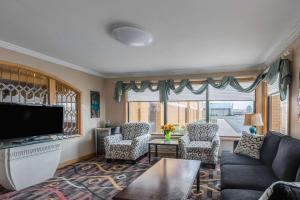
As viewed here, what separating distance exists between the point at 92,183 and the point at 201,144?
2444 millimetres

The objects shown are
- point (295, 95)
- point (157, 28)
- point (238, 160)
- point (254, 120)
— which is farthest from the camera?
point (254, 120)

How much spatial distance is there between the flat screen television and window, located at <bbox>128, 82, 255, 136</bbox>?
8.51ft

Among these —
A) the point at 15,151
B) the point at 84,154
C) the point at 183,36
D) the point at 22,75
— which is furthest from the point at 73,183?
the point at 183,36

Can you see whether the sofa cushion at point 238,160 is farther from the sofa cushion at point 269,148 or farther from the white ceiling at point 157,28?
the white ceiling at point 157,28

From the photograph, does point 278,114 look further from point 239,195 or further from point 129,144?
point 129,144

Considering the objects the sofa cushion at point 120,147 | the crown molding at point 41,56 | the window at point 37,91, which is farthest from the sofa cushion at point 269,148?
the crown molding at point 41,56

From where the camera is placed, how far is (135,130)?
18.2 feet

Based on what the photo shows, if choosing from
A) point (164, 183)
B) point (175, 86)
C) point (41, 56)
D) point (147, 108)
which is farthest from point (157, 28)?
point (147, 108)

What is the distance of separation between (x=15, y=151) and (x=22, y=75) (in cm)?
141

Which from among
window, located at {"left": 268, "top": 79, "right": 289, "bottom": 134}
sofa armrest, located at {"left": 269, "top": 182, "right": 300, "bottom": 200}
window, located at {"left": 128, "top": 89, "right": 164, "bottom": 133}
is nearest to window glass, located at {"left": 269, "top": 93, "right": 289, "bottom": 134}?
window, located at {"left": 268, "top": 79, "right": 289, "bottom": 134}

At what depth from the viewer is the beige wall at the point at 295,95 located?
2918 millimetres

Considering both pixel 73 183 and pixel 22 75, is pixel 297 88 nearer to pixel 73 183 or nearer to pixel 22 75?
pixel 73 183

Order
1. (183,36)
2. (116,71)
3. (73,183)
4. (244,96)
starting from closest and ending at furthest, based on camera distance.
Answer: (183,36) → (73,183) → (244,96) → (116,71)

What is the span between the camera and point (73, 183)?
11.9 feet
